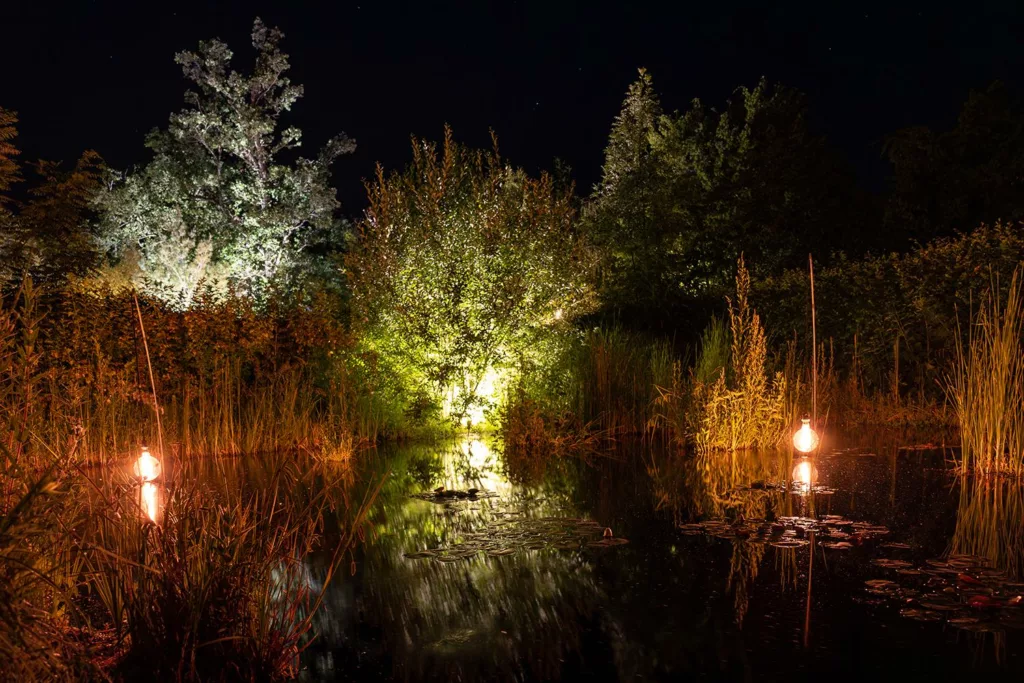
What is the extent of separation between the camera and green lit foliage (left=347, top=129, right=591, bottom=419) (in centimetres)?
1208

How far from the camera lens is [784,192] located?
22703 mm

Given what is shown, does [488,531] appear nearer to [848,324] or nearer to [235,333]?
[235,333]

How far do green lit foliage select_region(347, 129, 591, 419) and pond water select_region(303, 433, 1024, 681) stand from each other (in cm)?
409

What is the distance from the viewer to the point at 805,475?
26.4ft

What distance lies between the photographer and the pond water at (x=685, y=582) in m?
3.80

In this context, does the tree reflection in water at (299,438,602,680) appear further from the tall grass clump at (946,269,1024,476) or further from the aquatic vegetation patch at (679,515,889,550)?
the tall grass clump at (946,269,1024,476)

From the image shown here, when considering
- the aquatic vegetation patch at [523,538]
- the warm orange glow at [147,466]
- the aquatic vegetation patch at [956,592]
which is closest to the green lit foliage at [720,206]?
the aquatic vegetation patch at [523,538]

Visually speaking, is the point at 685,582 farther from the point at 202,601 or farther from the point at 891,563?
the point at 202,601

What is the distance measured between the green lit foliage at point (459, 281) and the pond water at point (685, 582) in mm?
4088

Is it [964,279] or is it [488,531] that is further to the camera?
[964,279]

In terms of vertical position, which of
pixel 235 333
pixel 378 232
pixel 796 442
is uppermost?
pixel 378 232

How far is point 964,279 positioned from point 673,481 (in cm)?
542

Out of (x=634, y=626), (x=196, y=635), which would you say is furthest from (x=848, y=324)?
(x=196, y=635)

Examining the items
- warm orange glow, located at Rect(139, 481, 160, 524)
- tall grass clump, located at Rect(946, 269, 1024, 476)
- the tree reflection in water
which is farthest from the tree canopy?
warm orange glow, located at Rect(139, 481, 160, 524)
